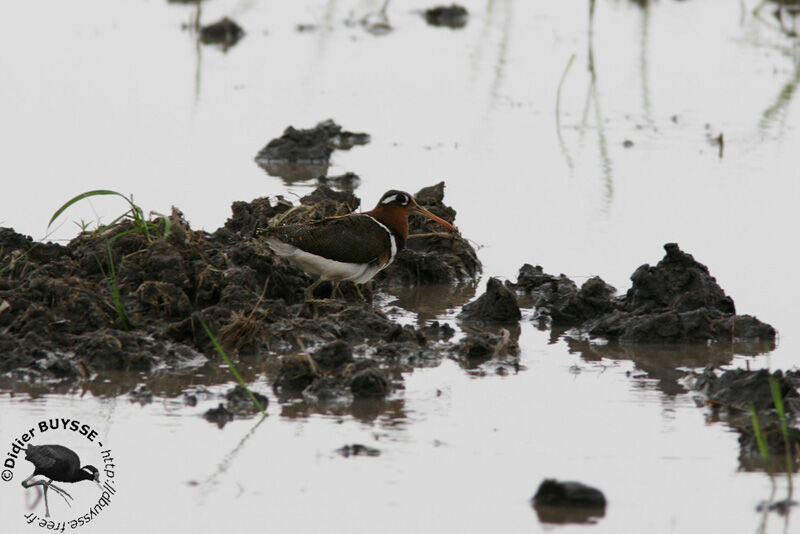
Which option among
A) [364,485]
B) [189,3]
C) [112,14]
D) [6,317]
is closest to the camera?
[364,485]

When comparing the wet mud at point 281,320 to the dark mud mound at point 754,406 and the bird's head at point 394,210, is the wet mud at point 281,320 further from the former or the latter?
the bird's head at point 394,210

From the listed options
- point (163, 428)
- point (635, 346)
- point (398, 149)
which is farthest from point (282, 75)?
point (163, 428)

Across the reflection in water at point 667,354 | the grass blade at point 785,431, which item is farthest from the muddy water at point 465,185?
the grass blade at point 785,431

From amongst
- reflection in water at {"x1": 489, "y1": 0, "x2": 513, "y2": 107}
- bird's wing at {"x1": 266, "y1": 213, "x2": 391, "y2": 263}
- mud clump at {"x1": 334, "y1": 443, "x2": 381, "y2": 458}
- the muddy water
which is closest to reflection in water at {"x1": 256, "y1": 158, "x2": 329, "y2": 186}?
the muddy water

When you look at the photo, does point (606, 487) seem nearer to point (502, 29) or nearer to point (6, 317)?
point (6, 317)

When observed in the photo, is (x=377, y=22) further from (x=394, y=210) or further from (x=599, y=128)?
(x=394, y=210)

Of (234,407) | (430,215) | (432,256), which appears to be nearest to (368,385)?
(234,407)

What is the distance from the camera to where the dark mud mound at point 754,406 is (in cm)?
644

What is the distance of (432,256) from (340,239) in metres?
1.38

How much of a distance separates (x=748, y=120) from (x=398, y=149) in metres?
4.88

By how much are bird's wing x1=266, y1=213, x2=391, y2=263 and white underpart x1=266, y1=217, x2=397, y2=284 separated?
0.03 meters

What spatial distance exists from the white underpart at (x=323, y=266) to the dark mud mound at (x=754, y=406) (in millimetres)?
Result: 2445

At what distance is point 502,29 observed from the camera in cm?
2325

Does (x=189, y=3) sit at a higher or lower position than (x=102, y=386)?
higher
